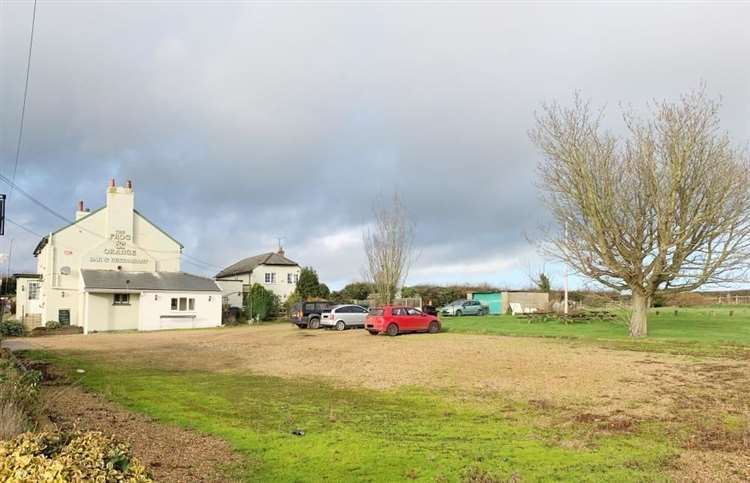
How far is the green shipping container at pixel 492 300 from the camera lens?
174 feet

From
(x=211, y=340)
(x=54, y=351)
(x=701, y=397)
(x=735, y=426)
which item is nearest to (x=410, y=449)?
(x=735, y=426)

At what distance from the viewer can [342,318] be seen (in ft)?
115

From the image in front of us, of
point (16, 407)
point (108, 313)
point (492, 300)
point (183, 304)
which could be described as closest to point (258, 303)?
point (183, 304)

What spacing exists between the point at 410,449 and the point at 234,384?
25.7ft

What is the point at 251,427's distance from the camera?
9320 mm

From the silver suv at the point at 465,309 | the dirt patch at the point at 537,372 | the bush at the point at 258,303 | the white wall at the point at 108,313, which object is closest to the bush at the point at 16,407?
the dirt patch at the point at 537,372

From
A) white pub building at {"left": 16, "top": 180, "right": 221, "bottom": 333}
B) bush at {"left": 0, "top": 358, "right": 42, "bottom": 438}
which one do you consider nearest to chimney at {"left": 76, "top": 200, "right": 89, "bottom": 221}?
white pub building at {"left": 16, "top": 180, "right": 221, "bottom": 333}

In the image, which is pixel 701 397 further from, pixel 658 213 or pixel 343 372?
pixel 658 213

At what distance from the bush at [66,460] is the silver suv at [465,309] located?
47.2m

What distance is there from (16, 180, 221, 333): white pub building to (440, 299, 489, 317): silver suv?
62.5 feet

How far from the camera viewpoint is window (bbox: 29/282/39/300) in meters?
49.5

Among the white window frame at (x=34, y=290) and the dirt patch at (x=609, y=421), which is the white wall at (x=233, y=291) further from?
the dirt patch at (x=609, y=421)

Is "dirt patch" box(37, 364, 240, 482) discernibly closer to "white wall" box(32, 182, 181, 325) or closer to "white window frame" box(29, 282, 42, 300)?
"white wall" box(32, 182, 181, 325)

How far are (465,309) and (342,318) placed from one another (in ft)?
58.8
